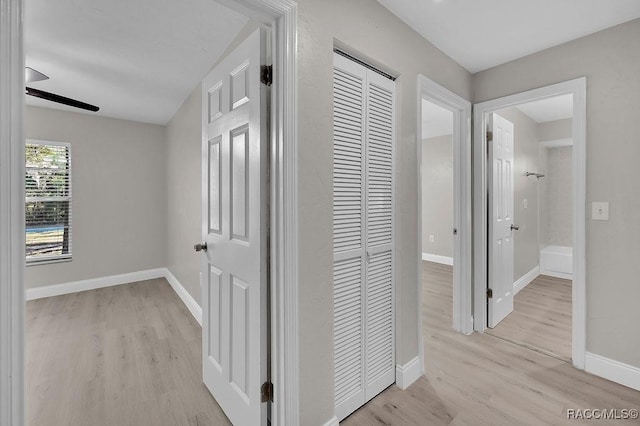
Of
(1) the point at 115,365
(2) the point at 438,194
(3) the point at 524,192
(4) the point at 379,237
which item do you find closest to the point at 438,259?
(2) the point at 438,194

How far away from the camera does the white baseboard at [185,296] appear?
9.89 ft

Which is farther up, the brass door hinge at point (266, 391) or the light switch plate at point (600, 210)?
the light switch plate at point (600, 210)

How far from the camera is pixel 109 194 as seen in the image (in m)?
4.17

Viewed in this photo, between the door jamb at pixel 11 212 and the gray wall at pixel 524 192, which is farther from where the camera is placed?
the gray wall at pixel 524 192

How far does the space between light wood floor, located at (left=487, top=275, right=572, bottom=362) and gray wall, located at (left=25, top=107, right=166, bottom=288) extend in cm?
482

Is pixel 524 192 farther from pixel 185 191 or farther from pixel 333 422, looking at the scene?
pixel 185 191

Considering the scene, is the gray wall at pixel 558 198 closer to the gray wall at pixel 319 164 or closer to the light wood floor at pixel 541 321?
the light wood floor at pixel 541 321

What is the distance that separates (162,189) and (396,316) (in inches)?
166

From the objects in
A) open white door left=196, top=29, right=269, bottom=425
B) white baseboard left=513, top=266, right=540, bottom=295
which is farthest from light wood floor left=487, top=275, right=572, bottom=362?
open white door left=196, top=29, right=269, bottom=425

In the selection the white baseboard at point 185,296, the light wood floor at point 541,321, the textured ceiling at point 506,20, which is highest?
the textured ceiling at point 506,20

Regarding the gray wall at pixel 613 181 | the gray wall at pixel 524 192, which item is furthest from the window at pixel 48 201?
the gray wall at pixel 524 192

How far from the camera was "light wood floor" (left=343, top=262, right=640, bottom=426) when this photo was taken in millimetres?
1657

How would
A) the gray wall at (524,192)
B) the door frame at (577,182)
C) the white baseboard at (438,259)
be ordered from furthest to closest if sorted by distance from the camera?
the white baseboard at (438,259), the gray wall at (524,192), the door frame at (577,182)

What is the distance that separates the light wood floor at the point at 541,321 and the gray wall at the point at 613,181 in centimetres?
43
